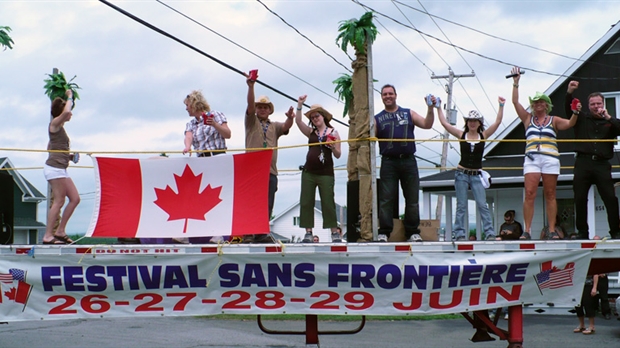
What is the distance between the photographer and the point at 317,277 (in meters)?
6.48

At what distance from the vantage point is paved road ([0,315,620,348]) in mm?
12945

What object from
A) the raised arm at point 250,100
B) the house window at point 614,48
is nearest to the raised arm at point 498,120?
the raised arm at point 250,100

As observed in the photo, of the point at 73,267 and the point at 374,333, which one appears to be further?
the point at 374,333

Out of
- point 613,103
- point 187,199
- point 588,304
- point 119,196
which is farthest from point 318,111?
point 613,103

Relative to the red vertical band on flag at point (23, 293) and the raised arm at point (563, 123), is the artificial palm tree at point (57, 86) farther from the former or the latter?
the raised arm at point (563, 123)

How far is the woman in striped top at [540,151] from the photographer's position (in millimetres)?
6957

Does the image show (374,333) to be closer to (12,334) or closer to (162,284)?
(12,334)

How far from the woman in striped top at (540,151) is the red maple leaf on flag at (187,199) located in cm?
324

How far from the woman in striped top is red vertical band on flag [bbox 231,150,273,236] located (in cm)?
269

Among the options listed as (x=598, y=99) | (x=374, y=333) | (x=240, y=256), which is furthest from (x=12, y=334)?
(x=598, y=99)

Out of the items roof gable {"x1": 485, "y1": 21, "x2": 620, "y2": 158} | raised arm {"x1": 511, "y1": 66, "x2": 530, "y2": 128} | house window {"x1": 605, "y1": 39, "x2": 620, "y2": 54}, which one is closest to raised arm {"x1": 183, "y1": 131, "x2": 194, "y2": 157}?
raised arm {"x1": 511, "y1": 66, "x2": 530, "y2": 128}

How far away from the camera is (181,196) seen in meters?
6.92

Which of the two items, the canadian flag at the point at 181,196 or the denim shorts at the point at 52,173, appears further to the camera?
the denim shorts at the point at 52,173

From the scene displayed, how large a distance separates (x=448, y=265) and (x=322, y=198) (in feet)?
5.50
